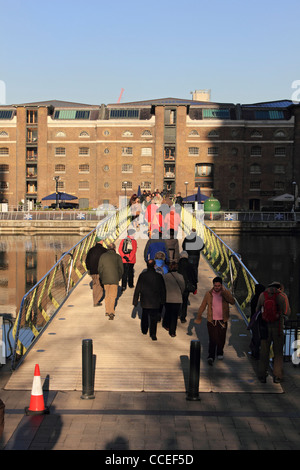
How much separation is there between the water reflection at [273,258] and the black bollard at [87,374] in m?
15.4

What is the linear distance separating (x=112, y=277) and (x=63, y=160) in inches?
2515

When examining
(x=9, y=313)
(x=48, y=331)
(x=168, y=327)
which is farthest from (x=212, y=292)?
(x=9, y=313)

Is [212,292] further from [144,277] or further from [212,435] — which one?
[212,435]

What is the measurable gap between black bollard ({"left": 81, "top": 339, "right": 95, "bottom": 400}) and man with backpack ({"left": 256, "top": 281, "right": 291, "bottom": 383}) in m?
2.88

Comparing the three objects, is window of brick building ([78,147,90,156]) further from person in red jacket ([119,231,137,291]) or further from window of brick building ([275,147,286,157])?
person in red jacket ([119,231,137,291])

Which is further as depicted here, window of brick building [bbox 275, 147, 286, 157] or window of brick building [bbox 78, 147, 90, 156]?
window of brick building [bbox 78, 147, 90, 156]

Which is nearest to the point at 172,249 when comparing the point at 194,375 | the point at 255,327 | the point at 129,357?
the point at 129,357

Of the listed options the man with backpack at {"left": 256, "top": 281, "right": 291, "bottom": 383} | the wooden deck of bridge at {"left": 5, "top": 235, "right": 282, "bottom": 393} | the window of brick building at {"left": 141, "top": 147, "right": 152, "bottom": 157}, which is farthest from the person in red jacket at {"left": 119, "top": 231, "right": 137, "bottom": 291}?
the window of brick building at {"left": 141, "top": 147, "right": 152, "bottom": 157}

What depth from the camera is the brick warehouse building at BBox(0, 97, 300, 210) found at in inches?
2835

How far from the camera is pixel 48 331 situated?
37.6ft

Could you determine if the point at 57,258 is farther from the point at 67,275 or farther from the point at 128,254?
the point at 128,254

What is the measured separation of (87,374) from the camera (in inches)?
326

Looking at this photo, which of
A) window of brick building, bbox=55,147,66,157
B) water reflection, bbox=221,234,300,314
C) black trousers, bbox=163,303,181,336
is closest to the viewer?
black trousers, bbox=163,303,181,336

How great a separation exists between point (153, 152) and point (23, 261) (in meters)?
40.1
